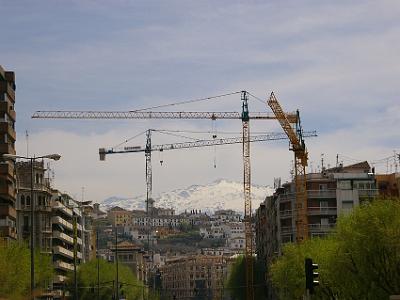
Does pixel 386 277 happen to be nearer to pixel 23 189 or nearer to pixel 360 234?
pixel 360 234

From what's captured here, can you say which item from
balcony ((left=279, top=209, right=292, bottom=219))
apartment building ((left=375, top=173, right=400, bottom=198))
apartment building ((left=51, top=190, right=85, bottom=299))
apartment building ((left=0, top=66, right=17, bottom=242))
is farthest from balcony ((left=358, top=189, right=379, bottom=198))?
apartment building ((left=0, top=66, right=17, bottom=242))

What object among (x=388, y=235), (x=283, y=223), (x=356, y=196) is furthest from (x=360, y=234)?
(x=283, y=223)

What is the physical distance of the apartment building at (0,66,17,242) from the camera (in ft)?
354

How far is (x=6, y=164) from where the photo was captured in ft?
355

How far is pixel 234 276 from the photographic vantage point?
181500 millimetres

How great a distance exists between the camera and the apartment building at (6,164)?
107812 millimetres

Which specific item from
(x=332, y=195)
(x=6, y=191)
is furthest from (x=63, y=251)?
(x=6, y=191)

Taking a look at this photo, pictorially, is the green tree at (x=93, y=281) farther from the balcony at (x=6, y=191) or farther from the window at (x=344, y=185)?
the balcony at (x=6, y=191)

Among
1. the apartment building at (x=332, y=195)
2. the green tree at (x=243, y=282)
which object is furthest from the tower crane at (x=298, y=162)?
the green tree at (x=243, y=282)

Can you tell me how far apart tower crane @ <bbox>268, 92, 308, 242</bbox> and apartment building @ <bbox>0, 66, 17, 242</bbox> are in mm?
48051

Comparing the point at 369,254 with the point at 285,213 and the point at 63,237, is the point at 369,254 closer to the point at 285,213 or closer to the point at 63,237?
the point at 285,213

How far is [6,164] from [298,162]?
64500 millimetres

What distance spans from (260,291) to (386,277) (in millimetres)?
100570

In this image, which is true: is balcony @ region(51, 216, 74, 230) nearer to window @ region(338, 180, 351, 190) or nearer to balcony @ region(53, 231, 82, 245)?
balcony @ region(53, 231, 82, 245)
